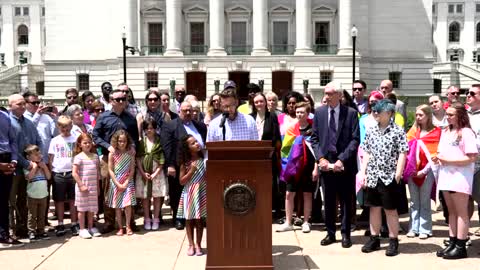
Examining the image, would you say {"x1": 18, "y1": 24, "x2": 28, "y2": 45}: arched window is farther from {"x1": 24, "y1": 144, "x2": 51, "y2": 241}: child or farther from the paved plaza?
the paved plaza

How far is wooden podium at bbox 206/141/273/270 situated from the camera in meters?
6.98

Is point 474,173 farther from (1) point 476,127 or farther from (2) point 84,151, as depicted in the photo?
(2) point 84,151

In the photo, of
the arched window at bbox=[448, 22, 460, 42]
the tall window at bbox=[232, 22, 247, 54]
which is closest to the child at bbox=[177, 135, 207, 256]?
the tall window at bbox=[232, 22, 247, 54]

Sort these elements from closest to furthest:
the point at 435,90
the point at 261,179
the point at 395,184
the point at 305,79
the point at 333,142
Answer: the point at 261,179 < the point at 395,184 < the point at 333,142 < the point at 305,79 < the point at 435,90

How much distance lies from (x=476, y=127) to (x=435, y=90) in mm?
56014

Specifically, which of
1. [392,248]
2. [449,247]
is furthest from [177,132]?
[449,247]

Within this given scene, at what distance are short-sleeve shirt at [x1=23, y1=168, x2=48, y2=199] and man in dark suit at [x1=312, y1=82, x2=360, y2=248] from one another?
15.5ft

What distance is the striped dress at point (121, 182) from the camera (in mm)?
9836

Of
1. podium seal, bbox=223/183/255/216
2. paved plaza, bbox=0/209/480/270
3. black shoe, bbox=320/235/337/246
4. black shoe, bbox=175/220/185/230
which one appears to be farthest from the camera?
black shoe, bbox=175/220/185/230

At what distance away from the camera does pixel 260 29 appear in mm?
51031

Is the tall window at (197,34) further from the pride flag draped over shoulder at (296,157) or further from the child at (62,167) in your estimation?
the pride flag draped over shoulder at (296,157)

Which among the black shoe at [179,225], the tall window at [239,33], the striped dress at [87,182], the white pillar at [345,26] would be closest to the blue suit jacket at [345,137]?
the black shoe at [179,225]

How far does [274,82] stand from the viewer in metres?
51.4

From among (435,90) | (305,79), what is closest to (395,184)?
(305,79)
